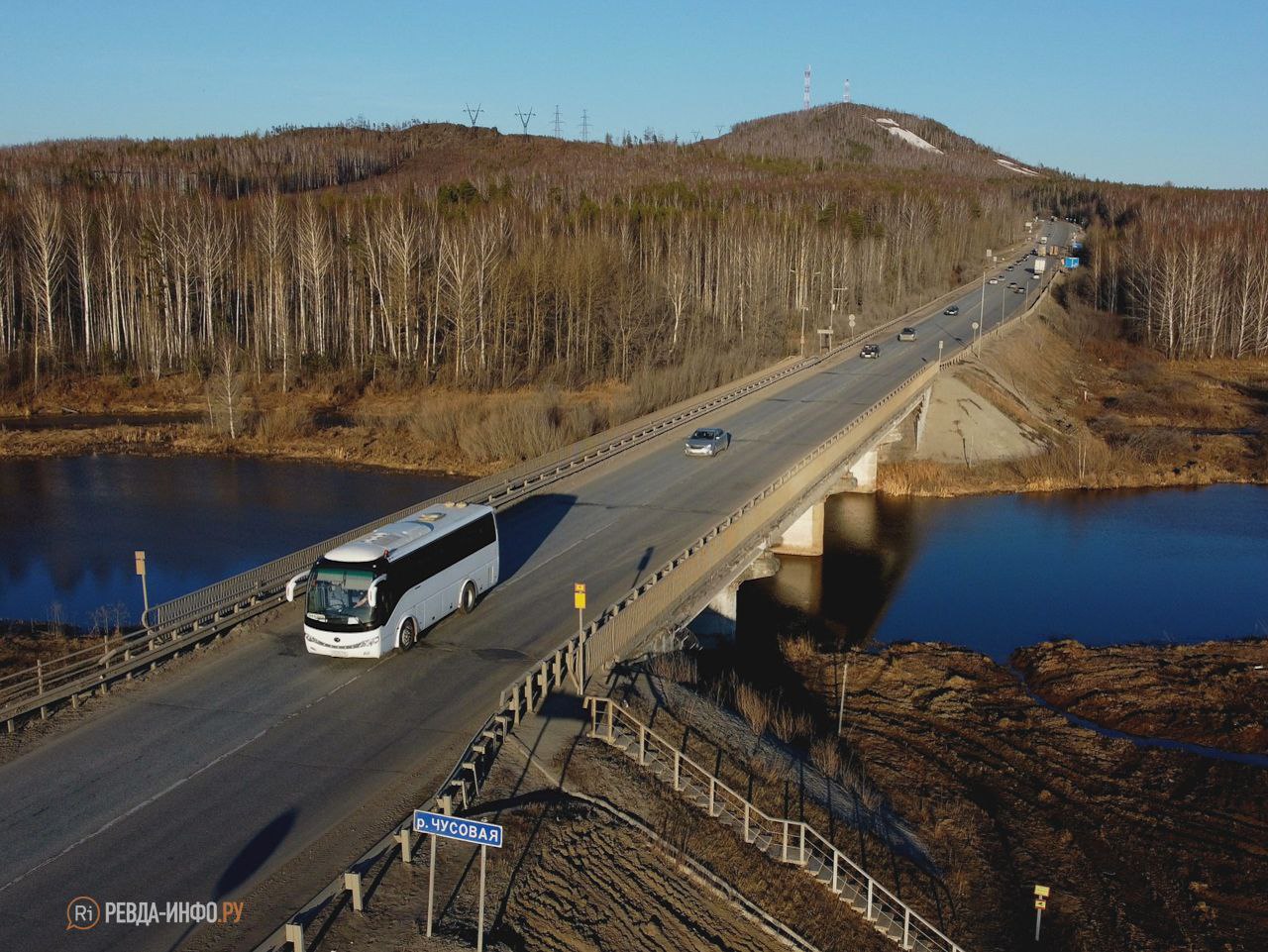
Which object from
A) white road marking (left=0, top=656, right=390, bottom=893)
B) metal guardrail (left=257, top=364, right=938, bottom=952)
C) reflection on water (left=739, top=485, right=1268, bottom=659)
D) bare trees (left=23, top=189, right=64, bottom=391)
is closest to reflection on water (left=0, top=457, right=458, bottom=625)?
white road marking (left=0, top=656, right=390, bottom=893)

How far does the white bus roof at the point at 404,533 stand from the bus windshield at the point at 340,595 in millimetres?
304

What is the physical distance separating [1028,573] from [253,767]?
34193mm

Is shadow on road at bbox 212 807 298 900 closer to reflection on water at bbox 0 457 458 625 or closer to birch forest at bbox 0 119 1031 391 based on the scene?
reflection on water at bbox 0 457 458 625

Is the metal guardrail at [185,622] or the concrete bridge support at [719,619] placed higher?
the metal guardrail at [185,622]

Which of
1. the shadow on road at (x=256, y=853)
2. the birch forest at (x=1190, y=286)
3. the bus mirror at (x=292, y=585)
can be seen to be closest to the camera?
the shadow on road at (x=256, y=853)

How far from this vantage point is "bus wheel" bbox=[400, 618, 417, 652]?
69.8 feet

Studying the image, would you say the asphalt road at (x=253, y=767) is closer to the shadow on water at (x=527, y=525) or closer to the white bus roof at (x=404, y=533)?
the shadow on water at (x=527, y=525)

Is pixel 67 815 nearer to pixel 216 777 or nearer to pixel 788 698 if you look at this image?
pixel 216 777

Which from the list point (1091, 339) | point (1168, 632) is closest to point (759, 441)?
point (1168, 632)

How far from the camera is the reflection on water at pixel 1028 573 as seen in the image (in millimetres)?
36938

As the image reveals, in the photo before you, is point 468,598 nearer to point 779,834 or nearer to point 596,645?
point 596,645

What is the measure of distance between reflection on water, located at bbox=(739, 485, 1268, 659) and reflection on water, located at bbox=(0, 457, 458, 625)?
18.5 metres

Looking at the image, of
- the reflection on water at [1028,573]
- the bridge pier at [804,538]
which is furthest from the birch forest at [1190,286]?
the bridge pier at [804,538]

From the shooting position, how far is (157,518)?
148ft
